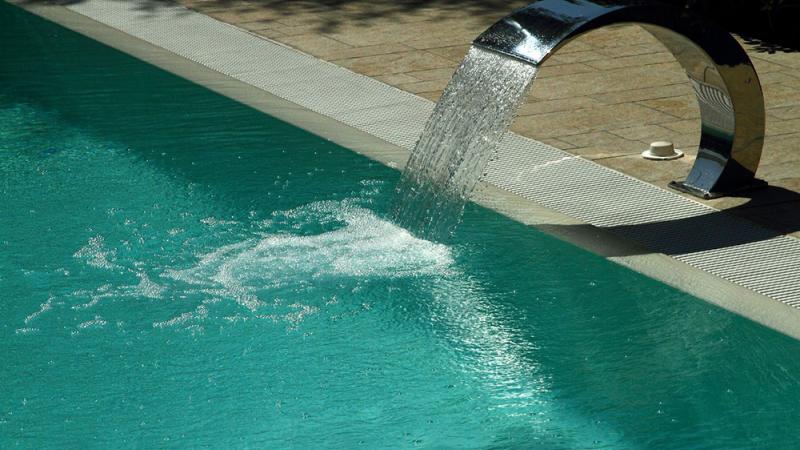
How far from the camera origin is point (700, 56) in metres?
6.12

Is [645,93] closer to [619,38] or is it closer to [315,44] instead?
[619,38]

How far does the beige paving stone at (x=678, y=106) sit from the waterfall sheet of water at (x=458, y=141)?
1.99m

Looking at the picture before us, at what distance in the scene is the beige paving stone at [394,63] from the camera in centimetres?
889

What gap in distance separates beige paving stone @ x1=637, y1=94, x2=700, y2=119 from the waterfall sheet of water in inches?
78.2

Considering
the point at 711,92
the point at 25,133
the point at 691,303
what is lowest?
the point at 25,133

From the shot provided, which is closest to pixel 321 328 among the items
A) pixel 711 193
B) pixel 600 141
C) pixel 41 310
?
pixel 41 310

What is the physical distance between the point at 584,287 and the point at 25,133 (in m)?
3.98

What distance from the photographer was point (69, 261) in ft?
19.9

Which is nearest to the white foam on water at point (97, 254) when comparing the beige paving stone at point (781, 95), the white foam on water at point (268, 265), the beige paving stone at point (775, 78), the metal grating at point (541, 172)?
the white foam on water at point (268, 265)

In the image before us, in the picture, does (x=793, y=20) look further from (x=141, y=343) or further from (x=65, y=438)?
(x=65, y=438)

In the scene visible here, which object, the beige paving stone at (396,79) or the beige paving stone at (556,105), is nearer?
the beige paving stone at (556,105)

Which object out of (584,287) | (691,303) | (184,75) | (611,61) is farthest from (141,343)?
(611,61)

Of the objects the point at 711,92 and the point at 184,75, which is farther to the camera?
the point at 184,75

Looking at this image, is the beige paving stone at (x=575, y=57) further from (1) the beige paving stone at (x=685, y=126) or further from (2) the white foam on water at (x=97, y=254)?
(2) the white foam on water at (x=97, y=254)
